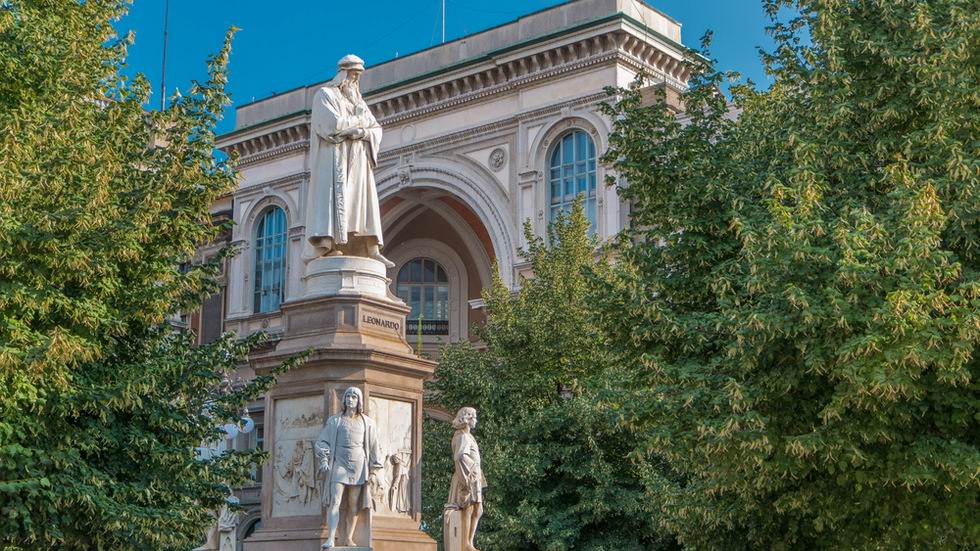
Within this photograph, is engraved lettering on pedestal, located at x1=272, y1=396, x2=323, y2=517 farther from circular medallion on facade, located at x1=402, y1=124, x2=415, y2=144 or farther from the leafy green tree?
circular medallion on facade, located at x1=402, y1=124, x2=415, y2=144

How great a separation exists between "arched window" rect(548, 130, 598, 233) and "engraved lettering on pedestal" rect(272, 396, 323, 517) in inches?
990

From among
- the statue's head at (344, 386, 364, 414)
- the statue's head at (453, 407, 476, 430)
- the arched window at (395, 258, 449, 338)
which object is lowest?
the statue's head at (344, 386, 364, 414)

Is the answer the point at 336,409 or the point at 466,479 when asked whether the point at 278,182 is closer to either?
the point at 466,479

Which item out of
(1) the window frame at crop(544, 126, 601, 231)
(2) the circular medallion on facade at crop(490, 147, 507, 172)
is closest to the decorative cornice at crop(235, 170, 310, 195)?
(2) the circular medallion on facade at crop(490, 147, 507, 172)

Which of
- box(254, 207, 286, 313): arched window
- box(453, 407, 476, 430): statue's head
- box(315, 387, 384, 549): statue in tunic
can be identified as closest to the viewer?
box(315, 387, 384, 549): statue in tunic

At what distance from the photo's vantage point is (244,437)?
45.2 m

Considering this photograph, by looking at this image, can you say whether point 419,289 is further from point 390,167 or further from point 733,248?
point 733,248

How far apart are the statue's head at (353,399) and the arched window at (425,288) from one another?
34.9m

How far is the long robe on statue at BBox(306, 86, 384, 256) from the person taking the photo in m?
15.8

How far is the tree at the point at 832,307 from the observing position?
41.0 ft

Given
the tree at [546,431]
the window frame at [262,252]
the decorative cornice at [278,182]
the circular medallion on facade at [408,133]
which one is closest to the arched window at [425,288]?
the window frame at [262,252]

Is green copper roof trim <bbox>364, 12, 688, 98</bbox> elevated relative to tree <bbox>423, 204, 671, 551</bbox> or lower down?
elevated

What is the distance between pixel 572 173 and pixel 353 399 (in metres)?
27.2

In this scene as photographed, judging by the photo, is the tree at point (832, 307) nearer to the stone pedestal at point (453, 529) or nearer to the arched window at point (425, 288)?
the stone pedestal at point (453, 529)
